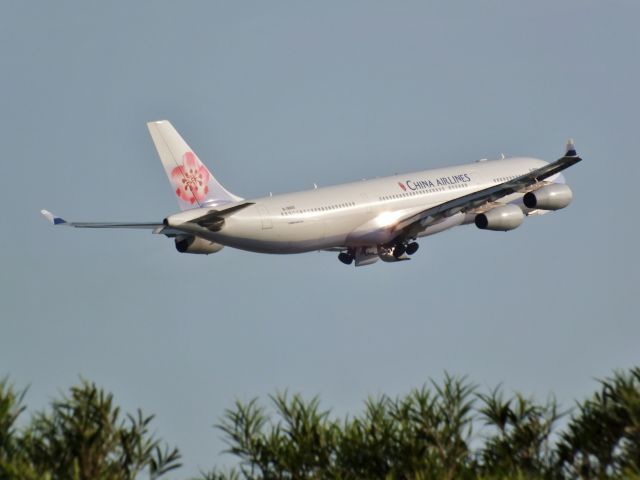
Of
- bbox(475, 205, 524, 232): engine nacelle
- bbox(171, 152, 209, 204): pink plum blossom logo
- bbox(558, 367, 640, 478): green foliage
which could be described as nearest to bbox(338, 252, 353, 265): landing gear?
bbox(475, 205, 524, 232): engine nacelle

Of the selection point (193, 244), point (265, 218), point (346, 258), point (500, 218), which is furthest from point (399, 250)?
point (193, 244)

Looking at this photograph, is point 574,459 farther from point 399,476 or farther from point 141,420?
point 141,420

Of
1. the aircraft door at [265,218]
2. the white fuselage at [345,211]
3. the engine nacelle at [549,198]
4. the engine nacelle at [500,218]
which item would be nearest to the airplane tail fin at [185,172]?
the white fuselage at [345,211]

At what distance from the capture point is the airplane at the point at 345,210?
312ft

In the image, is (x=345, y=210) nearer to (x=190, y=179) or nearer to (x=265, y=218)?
(x=265, y=218)

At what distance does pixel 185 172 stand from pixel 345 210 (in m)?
10.4

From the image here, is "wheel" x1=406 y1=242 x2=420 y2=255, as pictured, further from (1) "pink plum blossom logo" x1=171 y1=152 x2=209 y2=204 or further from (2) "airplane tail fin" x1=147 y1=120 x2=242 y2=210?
(1) "pink plum blossom logo" x1=171 y1=152 x2=209 y2=204

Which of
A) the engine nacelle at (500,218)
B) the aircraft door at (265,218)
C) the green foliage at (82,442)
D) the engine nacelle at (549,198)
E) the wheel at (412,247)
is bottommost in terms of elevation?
the green foliage at (82,442)

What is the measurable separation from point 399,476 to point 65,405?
44.8ft

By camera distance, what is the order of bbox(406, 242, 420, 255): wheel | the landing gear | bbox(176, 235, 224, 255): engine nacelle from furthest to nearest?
the landing gear < bbox(406, 242, 420, 255): wheel < bbox(176, 235, 224, 255): engine nacelle

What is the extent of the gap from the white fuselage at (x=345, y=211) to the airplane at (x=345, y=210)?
0.20 ft

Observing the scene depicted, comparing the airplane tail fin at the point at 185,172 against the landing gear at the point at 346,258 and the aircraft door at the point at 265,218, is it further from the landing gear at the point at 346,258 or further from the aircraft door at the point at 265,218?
the landing gear at the point at 346,258

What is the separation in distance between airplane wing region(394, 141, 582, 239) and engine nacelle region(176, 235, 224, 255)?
12.7 meters

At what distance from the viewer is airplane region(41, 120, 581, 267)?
3745 inches
